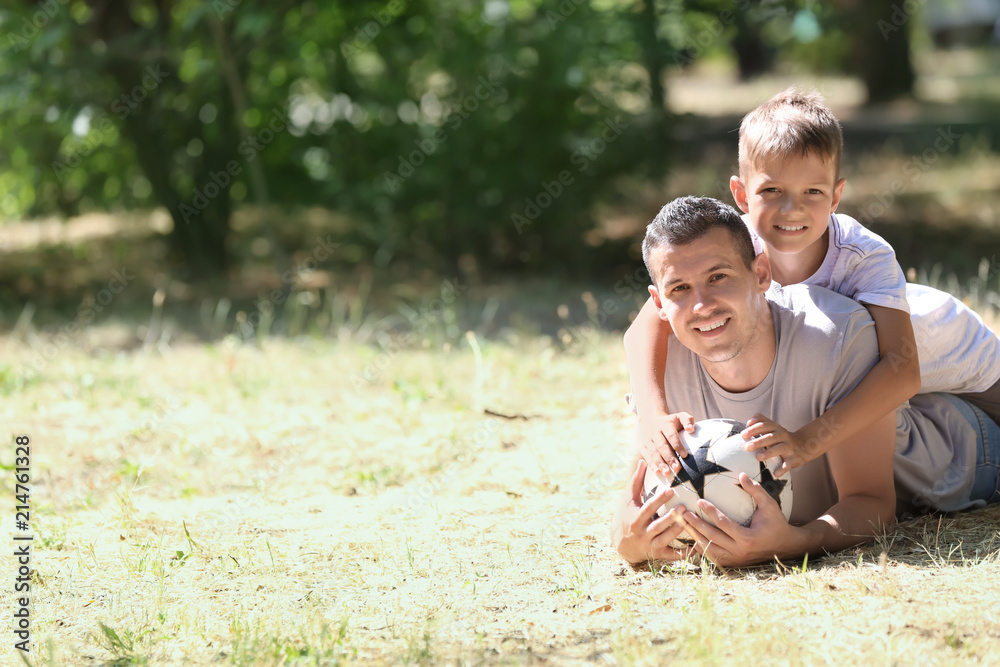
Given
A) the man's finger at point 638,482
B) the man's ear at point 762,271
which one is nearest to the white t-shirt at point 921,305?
the man's ear at point 762,271

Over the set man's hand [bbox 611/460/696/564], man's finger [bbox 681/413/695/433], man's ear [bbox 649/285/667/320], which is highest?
man's ear [bbox 649/285/667/320]

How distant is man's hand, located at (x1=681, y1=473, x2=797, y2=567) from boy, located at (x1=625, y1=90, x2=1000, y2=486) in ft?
0.39

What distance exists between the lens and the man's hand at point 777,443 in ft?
10.2

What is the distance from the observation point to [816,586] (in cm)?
304

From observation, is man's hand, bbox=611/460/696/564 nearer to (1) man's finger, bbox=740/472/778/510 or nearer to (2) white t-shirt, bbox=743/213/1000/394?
(1) man's finger, bbox=740/472/778/510

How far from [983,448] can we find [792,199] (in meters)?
1.27

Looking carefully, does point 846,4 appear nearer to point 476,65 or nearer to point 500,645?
point 476,65

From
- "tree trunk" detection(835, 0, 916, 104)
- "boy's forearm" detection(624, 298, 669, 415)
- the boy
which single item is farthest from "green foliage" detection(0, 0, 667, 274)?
"tree trunk" detection(835, 0, 916, 104)

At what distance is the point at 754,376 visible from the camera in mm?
3383

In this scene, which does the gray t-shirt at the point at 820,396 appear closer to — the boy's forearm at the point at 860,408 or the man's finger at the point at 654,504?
the boy's forearm at the point at 860,408

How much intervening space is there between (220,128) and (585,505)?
7454 mm

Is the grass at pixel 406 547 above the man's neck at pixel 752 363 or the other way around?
the other way around

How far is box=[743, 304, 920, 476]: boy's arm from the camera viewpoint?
10.2 feet

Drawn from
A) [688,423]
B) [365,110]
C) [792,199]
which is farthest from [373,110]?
[688,423]
